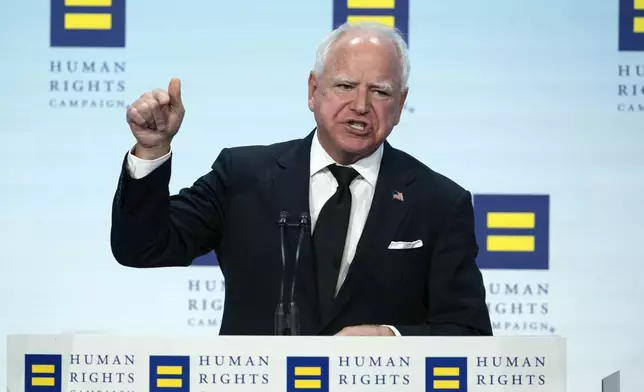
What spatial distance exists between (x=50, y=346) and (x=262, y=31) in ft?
7.73

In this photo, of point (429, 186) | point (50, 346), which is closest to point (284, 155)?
point (429, 186)

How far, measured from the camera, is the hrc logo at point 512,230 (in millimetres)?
3783

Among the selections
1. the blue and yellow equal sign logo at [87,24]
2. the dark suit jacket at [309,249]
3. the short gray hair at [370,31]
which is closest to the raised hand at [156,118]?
the dark suit jacket at [309,249]

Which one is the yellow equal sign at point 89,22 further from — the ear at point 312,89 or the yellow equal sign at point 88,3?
the ear at point 312,89

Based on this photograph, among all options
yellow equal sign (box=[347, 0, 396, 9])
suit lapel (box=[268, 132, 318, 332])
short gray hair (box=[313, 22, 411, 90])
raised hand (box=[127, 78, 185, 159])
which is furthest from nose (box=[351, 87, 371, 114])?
yellow equal sign (box=[347, 0, 396, 9])

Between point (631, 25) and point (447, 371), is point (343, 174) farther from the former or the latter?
point (631, 25)

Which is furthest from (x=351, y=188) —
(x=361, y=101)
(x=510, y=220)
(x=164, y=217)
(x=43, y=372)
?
(x=510, y=220)

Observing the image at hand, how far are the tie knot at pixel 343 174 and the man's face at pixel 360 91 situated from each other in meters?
0.08

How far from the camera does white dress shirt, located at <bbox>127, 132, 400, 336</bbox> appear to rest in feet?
8.05

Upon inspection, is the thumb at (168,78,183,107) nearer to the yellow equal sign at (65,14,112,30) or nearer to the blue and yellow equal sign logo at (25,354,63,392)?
the blue and yellow equal sign logo at (25,354,63,392)

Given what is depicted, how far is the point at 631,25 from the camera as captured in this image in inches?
150

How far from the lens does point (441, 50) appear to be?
3.84 meters

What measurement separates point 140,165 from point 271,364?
67 centimetres

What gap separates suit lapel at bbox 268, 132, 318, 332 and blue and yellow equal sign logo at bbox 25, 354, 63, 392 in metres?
0.77
